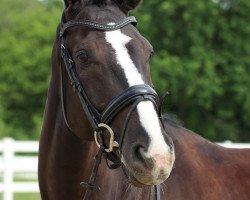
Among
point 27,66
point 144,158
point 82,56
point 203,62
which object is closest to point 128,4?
point 82,56

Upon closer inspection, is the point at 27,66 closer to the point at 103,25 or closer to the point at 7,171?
the point at 7,171

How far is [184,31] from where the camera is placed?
1177 inches

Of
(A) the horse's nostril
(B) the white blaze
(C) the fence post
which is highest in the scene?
(B) the white blaze

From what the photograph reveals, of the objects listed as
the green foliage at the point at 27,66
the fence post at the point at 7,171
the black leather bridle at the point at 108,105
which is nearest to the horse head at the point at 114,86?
the black leather bridle at the point at 108,105

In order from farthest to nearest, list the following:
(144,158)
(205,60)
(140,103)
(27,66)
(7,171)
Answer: (27,66)
(205,60)
(7,171)
(140,103)
(144,158)

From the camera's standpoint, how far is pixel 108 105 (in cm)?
307

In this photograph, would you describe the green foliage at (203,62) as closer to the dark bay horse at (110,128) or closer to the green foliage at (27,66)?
the green foliage at (27,66)

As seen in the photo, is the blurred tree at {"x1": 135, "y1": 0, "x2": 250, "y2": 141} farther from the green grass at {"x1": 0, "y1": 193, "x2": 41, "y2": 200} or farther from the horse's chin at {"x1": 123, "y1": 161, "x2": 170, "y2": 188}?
the horse's chin at {"x1": 123, "y1": 161, "x2": 170, "y2": 188}

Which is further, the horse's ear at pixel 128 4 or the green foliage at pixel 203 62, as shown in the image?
the green foliage at pixel 203 62

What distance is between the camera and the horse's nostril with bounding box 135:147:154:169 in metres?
2.81

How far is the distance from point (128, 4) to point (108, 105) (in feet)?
2.34

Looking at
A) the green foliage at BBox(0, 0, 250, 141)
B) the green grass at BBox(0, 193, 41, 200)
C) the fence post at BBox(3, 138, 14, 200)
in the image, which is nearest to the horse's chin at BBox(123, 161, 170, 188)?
the fence post at BBox(3, 138, 14, 200)

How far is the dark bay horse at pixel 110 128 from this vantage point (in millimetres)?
2900

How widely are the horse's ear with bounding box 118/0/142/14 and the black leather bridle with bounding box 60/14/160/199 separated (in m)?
0.14
